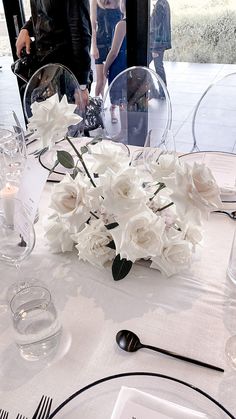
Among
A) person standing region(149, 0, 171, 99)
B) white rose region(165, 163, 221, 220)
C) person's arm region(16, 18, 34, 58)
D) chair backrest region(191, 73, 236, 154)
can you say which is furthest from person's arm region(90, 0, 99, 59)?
white rose region(165, 163, 221, 220)

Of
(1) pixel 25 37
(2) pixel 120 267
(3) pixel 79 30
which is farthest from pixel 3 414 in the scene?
(1) pixel 25 37

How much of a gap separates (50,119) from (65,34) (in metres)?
1.73

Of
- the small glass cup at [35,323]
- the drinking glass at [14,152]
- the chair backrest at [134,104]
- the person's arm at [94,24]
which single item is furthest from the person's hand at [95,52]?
the small glass cup at [35,323]

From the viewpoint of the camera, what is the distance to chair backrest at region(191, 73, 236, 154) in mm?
1629

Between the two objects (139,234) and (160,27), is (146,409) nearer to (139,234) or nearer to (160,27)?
(139,234)

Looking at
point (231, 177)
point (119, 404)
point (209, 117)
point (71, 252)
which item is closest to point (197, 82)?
point (209, 117)

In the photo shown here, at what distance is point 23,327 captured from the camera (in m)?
0.59

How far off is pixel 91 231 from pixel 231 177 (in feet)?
1.72

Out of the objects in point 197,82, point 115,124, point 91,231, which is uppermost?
point 91,231

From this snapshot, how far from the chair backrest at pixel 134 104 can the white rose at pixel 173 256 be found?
0.99 m

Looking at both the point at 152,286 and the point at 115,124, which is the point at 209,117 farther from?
the point at 152,286

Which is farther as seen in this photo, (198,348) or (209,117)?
A: (209,117)

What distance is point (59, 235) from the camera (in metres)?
0.76

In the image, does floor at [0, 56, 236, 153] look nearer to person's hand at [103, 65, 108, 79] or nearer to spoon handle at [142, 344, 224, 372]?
person's hand at [103, 65, 108, 79]
